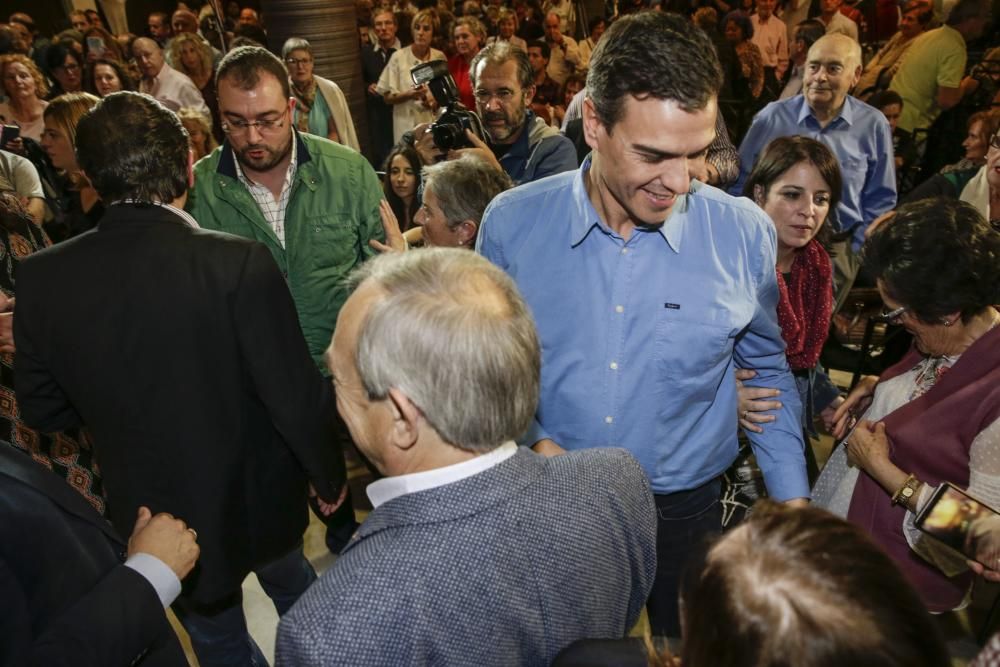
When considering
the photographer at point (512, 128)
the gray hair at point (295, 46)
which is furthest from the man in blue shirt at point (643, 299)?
the gray hair at point (295, 46)

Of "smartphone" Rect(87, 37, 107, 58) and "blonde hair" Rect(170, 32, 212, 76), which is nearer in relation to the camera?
"smartphone" Rect(87, 37, 107, 58)

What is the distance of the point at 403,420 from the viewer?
1.00 m

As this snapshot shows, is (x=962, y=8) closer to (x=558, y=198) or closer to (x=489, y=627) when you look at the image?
(x=558, y=198)

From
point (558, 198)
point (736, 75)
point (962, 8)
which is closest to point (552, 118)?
point (736, 75)

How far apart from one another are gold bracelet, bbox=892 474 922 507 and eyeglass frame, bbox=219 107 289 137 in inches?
89.1

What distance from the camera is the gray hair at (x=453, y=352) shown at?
961 mm

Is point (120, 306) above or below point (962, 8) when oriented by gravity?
below

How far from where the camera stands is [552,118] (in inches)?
237

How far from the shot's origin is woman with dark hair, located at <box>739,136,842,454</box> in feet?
8.05

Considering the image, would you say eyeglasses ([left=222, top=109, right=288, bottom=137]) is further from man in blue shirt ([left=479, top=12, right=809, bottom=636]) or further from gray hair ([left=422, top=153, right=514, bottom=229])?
man in blue shirt ([left=479, top=12, right=809, bottom=636])

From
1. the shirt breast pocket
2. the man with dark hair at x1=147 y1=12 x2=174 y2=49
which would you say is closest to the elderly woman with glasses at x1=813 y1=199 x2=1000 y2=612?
the shirt breast pocket

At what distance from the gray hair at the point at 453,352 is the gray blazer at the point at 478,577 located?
76 millimetres

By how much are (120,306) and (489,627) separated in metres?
1.23

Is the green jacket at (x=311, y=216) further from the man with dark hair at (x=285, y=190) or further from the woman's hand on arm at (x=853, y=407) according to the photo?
the woman's hand on arm at (x=853, y=407)
